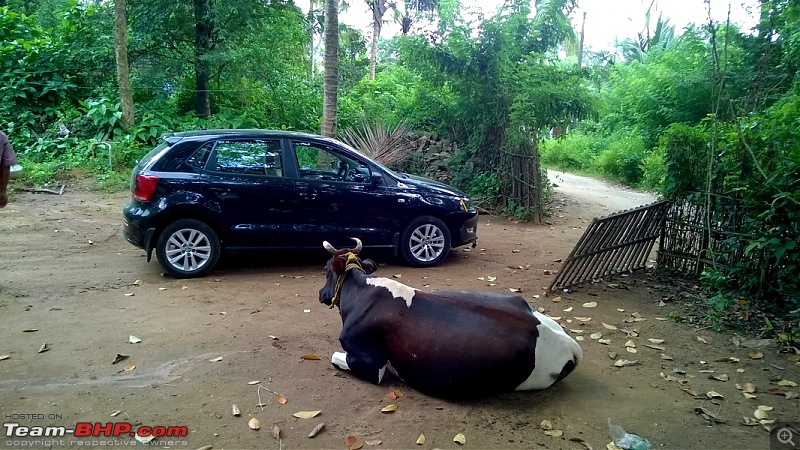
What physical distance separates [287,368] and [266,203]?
3.05 metres

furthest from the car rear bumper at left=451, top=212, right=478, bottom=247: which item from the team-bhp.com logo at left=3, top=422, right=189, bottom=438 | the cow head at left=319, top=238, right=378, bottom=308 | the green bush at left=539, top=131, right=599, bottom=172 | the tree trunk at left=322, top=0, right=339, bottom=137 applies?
the green bush at left=539, top=131, right=599, bottom=172

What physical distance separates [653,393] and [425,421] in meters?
1.78

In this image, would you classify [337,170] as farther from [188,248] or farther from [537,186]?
[537,186]

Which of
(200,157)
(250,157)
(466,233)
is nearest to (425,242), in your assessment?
(466,233)

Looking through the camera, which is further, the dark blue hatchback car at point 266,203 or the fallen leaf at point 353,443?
the dark blue hatchback car at point 266,203

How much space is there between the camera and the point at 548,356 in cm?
398

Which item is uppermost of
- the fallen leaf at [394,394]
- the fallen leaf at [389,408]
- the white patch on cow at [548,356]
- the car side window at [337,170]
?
the car side window at [337,170]

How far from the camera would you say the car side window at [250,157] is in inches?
277

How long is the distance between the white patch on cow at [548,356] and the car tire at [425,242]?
3.76 m

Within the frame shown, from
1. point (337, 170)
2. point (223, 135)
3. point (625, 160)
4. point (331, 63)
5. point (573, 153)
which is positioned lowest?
point (337, 170)

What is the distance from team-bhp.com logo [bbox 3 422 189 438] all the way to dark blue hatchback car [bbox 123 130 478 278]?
3504mm

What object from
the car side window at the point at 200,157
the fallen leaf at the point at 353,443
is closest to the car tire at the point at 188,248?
the car side window at the point at 200,157

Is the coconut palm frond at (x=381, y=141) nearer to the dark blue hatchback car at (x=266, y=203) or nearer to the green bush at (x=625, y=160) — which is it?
the dark blue hatchback car at (x=266, y=203)

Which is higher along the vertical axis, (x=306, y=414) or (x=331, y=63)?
(x=331, y=63)
